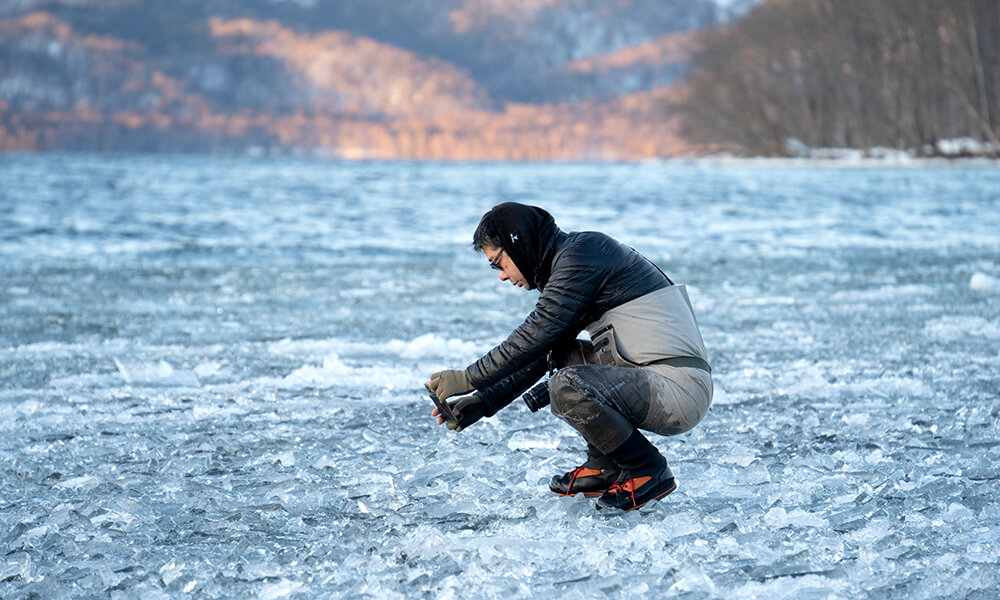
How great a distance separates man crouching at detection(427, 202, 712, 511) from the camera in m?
3.73

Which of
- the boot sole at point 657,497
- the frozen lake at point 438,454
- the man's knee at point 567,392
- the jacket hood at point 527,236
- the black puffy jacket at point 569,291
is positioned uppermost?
the jacket hood at point 527,236

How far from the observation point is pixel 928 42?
67438 mm

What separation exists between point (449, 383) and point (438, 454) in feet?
3.69

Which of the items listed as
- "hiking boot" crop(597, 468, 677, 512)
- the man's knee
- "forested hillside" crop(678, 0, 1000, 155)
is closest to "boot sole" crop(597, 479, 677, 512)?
"hiking boot" crop(597, 468, 677, 512)

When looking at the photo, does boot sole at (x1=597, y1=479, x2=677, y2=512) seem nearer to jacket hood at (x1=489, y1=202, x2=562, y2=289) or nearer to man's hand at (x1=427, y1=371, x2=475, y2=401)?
man's hand at (x1=427, y1=371, x2=475, y2=401)

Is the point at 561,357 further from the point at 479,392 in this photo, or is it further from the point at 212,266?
the point at 212,266

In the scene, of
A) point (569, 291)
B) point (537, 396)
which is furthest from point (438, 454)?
point (569, 291)

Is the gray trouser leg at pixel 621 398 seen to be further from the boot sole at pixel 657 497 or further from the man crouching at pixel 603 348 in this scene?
the boot sole at pixel 657 497

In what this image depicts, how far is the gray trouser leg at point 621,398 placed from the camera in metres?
3.79

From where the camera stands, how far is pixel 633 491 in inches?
153

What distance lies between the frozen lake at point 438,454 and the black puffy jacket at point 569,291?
25.5 inches

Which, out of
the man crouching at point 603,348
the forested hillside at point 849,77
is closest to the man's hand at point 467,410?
the man crouching at point 603,348

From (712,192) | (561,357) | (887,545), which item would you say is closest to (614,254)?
(561,357)

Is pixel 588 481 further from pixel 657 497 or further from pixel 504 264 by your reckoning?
pixel 504 264
